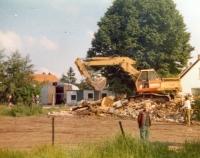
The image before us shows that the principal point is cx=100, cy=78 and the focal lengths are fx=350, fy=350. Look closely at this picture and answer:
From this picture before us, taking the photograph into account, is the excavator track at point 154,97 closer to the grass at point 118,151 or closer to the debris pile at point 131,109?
the debris pile at point 131,109

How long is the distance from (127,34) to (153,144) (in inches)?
1044

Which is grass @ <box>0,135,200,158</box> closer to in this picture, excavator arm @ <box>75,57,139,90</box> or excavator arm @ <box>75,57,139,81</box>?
excavator arm @ <box>75,57,139,90</box>

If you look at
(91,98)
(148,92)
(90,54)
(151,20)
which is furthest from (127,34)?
(91,98)

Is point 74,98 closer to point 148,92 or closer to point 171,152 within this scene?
point 148,92

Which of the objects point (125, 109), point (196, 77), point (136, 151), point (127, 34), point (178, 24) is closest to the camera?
point (136, 151)

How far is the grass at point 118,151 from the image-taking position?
Answer: 356 inches

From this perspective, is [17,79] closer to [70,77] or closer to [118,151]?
[118,151]

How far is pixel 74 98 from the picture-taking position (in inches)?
2024

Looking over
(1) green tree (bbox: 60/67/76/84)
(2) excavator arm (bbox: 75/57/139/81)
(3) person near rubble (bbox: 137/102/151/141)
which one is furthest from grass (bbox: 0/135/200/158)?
(1) green tree (bbox: 60/67/76/84)

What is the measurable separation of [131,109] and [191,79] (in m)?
17.9

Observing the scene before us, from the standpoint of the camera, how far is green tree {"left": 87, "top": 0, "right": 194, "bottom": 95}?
35.2 meters

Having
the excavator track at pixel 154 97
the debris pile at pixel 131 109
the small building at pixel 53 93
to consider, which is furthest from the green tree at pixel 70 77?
the excavator track at pixel 154 97

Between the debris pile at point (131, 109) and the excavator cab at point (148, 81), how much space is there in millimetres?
1033

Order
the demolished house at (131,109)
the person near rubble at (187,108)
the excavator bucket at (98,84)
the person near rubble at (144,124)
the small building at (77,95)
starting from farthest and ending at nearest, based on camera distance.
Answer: the small building at (77,95), the excavator bucket at (98,84), the demolished house at (131,109), the person near rubble at (187,108), the person near rubble at (144,124)
